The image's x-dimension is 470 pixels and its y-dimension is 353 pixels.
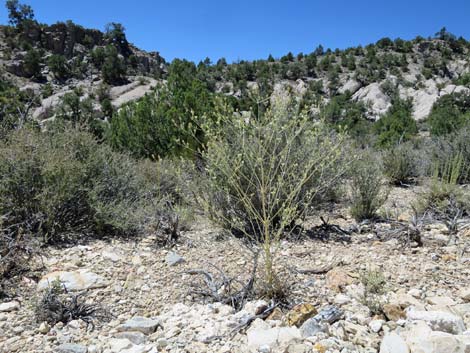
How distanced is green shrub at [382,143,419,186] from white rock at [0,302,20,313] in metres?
6.22

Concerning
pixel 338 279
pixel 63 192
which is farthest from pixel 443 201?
pixel 63 192

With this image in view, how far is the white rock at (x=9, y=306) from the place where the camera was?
101 inches

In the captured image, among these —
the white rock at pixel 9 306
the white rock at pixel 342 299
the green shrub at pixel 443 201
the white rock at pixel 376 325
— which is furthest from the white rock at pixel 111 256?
Result: the green shrub at pixel 443 201

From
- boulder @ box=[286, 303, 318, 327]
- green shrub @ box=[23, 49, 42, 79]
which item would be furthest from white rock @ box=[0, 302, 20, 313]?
green shrub @ box=[23, 49, 42, 79]

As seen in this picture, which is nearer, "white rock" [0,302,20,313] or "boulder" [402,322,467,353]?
"boulder" [402,322,467,353]

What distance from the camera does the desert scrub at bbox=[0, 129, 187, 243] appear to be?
387 cm

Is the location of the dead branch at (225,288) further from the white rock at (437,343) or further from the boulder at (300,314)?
the white rock at (437,343)

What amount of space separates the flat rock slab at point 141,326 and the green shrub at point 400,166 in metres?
5.78

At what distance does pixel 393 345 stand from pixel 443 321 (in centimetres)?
33

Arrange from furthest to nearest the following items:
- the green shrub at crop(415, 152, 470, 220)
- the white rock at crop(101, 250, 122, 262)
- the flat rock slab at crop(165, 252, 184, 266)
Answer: the green shrub at crop(415, 152, 470, 220)
the white rock at crop(101, 250, 122, 262)
the flat rock slab at crop(165, 252, 184, 266)

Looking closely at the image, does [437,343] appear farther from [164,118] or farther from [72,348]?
[164,118]

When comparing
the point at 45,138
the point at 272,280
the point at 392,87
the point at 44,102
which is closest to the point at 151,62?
the point at 44,102

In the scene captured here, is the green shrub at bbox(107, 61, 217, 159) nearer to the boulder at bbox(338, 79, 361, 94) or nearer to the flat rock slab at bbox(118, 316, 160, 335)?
the flat rock slab at bbox(118, 316, 160, 335)

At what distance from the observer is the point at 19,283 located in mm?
2896
